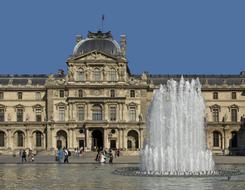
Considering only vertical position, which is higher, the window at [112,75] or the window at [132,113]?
the window at [112,75]

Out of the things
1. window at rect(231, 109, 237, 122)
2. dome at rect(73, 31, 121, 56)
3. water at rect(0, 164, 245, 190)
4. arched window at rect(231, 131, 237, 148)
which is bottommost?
water at rect(0, 164, 245, 190)

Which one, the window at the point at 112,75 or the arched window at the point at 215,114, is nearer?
the window at the point at 112,75

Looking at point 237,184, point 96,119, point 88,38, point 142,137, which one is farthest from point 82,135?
point 237,184

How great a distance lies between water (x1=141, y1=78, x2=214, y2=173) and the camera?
37438 mm

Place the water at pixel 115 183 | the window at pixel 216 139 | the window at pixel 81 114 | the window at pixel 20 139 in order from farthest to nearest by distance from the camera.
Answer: the window at pixel 216 139 < the window at pixel 20 139 < the window at pixel 81 114 < the water at pixel 115 183

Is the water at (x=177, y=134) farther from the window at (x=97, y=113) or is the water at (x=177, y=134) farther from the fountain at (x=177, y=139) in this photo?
the window at (x=97, y=113)

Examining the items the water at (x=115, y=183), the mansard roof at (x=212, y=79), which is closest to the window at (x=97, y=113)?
the mansard roof at (x=212, y=79)

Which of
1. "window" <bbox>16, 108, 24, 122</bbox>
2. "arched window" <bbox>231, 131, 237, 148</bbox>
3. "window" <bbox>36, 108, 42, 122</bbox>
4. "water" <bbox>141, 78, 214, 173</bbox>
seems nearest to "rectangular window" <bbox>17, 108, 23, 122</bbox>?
"window" <bbox>16, 108, 24, 122</bbox>

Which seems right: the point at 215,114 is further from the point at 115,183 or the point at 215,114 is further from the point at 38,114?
the point at 115,183

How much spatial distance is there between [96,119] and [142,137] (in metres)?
7.35

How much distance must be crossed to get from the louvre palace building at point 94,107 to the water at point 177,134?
44845 millimetres

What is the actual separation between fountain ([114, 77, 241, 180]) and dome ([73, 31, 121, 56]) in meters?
48.1

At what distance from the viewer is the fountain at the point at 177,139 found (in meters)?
37.2

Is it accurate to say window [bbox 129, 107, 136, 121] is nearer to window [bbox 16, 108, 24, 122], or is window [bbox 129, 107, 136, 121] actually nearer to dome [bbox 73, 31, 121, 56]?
dome [bbox 73, 31, 121, 56]
